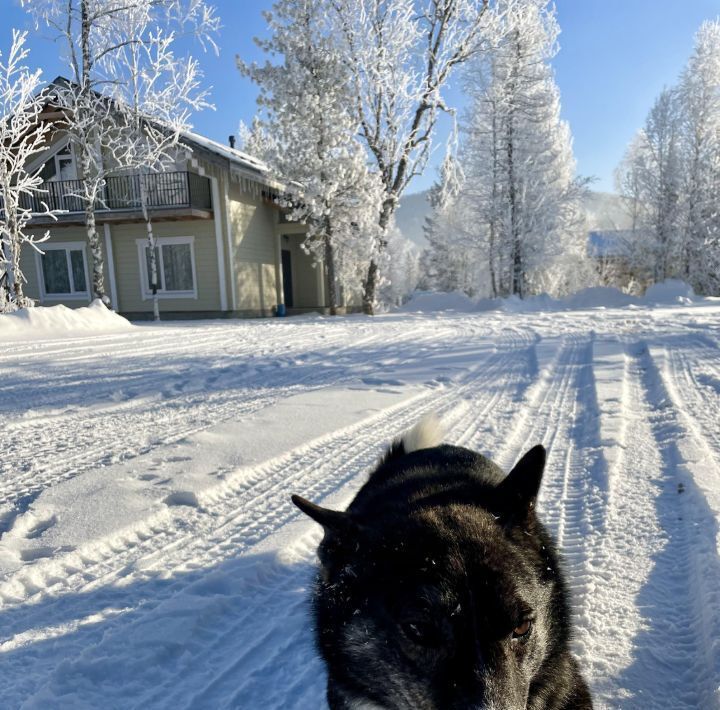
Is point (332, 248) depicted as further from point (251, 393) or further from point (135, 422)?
point (135, 422)

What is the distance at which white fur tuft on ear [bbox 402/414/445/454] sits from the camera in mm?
2749

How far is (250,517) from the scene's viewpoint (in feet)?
9.86

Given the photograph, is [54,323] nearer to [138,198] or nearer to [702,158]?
[138,198]

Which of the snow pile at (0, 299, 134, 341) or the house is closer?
the snow pile at (0, 299, 134, 341)

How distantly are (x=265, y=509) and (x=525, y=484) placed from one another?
200 centimetres

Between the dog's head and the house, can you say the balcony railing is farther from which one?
the dog's head

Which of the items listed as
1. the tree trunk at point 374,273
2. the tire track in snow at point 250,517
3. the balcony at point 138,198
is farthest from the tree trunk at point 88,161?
the tire track in snow at point 250,517

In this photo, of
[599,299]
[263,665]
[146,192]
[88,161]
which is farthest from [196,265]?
[263,665]

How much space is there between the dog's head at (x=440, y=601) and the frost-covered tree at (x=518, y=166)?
2360 cm

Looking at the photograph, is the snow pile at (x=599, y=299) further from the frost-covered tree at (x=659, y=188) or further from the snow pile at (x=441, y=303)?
the frost-covered tree at (x=659, y=188)

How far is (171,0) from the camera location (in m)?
14.8

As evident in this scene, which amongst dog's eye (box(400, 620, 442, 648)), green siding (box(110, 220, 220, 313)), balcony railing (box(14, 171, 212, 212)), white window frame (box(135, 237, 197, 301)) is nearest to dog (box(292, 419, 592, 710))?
dog's eye (box(400, 620, 442, 648))

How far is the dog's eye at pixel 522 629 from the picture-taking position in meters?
1.35

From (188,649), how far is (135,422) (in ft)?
10.5
